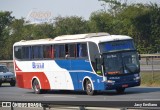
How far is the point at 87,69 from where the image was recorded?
2902 cm

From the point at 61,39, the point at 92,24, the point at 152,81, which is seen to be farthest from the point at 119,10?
the point at 61,39

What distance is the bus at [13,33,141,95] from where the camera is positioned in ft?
92.8

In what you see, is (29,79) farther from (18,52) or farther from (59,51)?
(59,51)

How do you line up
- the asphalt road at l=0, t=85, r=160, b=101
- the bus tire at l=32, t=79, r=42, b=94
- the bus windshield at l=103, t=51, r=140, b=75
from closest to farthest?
the asphalt road at l=0, t=85, r=160, b=101, the bus windshield at l=103, t=51, r=140, b=75, the bus tire at l=32, t=79, r=42, b=94

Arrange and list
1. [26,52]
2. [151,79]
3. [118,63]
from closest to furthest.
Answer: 1. [118,63]
2. [26,52]
3. [151,79]

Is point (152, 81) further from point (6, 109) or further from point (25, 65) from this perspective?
point (6, 109)

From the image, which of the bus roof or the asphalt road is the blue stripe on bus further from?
the bus roof

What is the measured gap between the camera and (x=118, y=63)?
92.6ft

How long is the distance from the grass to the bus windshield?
773 centimetres

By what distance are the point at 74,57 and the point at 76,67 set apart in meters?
0.53

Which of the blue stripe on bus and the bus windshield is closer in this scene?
the bus windshield

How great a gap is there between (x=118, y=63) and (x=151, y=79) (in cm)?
1000

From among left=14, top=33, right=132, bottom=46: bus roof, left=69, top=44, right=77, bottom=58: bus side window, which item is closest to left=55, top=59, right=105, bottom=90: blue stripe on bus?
left=69, top=44, right=77, bottom=58: bus side window

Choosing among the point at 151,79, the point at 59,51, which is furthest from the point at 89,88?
the point at 151,79
